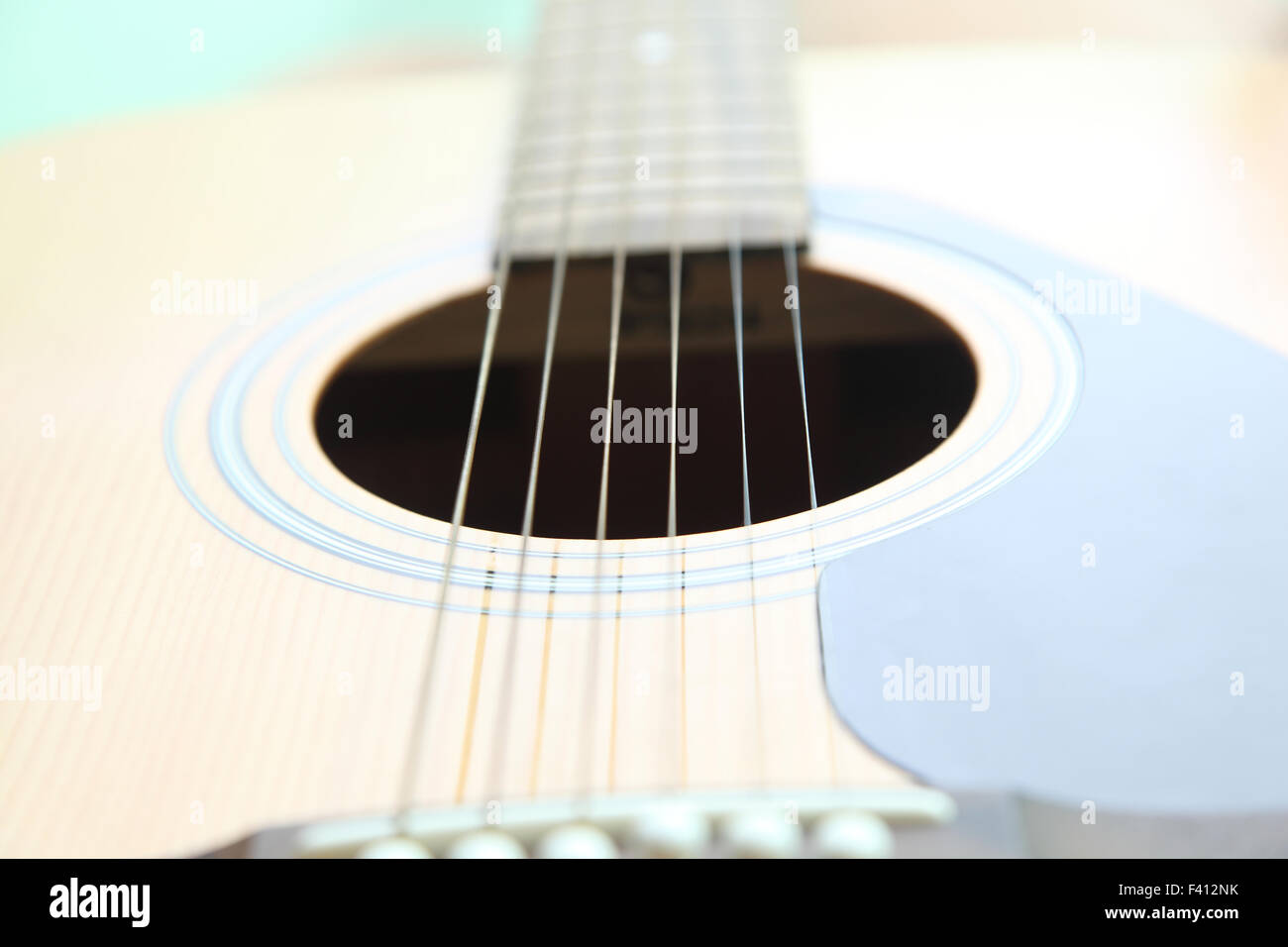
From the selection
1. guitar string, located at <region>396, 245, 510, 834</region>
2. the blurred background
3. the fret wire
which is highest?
the blurred background

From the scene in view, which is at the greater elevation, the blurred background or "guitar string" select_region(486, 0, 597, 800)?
the blurred background

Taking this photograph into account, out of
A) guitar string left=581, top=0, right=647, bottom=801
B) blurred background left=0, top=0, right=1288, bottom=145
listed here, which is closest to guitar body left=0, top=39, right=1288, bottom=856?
guitar string left=581, top=0, right=647, bottom=801

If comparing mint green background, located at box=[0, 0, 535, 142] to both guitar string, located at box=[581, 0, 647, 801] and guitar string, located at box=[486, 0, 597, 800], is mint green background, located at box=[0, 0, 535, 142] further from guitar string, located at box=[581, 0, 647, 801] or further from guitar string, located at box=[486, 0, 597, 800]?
guitar string, located at box=[581, 0, 647, 801]

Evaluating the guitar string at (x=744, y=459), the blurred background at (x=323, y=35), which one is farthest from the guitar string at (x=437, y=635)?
the blurred background at (x=323, y=35)

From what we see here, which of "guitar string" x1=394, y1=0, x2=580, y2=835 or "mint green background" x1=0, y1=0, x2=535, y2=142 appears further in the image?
"mint green background" x1=0, y1=0, x2=535, y2=142

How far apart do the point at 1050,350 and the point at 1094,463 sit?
107mm

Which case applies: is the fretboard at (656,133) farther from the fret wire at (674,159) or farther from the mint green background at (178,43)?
the mint green background at (178,43)

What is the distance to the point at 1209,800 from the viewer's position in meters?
0.42

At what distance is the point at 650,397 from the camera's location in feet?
2.26

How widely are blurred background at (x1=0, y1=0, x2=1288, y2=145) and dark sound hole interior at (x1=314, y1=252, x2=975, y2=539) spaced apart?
85cm

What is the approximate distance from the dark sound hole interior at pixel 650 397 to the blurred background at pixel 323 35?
2.80ft

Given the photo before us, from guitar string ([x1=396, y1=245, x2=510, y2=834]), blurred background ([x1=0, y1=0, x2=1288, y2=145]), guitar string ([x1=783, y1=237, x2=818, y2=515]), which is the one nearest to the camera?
guitar string ([x1=396, y1=245, x2=510, y2=834])

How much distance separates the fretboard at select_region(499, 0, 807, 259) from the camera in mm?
826

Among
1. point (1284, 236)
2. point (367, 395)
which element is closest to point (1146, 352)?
point (1284, 236)
